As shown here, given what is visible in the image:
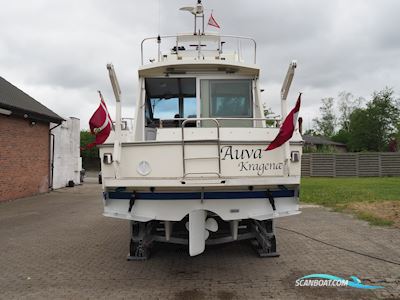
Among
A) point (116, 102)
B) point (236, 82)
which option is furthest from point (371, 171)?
point (116, 102)

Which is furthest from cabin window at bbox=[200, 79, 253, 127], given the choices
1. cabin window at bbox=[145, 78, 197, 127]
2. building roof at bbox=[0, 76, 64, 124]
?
building roof at bbox=[0, 76, 64, 124]

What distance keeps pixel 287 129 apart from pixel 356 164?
26194mm

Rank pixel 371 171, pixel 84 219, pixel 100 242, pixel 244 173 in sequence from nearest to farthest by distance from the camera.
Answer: pixel 244 173 → pixel 100 242 → pixel 84 219 → pixel 371 171

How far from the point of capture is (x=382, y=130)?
46.0 metres

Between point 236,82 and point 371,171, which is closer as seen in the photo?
point 236,82

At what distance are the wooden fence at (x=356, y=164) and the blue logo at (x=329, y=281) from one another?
2478 cm

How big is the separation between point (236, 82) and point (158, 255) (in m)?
3.29

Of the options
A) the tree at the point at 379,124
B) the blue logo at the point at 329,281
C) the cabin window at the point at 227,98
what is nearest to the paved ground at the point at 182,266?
the blue logo at the point at 329,281

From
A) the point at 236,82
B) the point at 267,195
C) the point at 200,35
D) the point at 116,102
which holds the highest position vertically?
the point at 200,35

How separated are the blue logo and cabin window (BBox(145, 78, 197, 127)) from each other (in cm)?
311

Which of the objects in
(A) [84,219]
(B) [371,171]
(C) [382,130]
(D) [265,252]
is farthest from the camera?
(C) [382,130]

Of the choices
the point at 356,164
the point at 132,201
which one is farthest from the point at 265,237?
the point at 356,164

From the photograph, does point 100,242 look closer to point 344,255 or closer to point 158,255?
point 158,255

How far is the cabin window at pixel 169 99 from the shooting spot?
21.9ft
